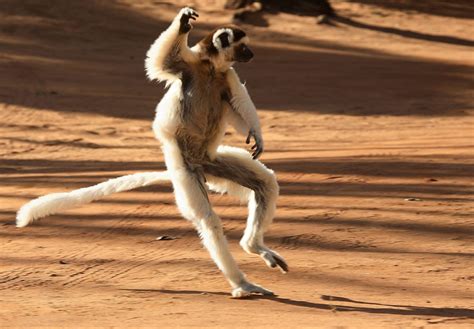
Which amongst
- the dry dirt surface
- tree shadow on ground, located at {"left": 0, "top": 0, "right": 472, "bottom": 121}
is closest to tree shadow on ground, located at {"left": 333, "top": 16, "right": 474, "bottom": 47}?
the dry dirt surface

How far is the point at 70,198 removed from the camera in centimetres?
746

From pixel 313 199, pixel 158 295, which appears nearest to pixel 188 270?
pixel 158 295

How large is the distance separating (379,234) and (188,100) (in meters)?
2.61

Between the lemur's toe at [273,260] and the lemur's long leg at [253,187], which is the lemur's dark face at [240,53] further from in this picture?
the lemur's toe at [273,260]

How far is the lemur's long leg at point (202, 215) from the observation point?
22.8ft

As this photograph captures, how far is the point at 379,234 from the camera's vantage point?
29.6 feet

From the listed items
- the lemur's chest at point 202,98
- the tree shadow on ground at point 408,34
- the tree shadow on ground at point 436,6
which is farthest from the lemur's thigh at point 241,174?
the tree shadow on ground at point 436,6

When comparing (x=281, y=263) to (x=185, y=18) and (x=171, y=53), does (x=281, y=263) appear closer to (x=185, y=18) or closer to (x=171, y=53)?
(x=171, y=53)

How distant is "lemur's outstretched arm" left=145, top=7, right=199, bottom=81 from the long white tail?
730 millimetres

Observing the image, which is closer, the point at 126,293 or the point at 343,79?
the point at 126,293

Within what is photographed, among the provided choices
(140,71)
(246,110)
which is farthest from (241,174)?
(140,71)

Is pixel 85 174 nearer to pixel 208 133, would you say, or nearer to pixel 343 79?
pixel 208 133

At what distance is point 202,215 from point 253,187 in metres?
0.51

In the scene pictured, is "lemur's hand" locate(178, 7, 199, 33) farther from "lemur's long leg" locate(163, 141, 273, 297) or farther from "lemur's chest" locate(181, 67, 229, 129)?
"lemur's long leg" locate(163, 141, 273, 297)
